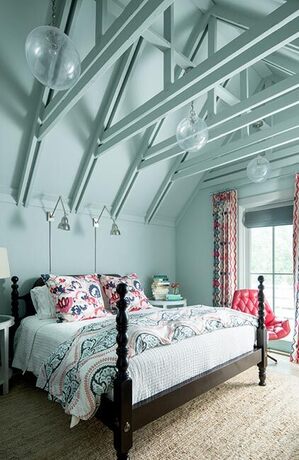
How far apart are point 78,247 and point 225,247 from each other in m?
2.12

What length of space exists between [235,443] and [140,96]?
3311 mm

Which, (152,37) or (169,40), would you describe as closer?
(152,37)

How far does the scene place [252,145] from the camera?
346 centimetres

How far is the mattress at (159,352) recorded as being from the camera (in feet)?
6.00

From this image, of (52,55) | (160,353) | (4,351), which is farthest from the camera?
(4,351)

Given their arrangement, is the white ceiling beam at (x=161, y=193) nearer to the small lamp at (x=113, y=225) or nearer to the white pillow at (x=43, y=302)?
the small lamp at (x=113, y=225)

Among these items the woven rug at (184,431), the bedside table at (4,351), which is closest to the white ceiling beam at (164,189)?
the bedside table at (4,351)

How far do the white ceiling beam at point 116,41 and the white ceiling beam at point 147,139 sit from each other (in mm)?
1433

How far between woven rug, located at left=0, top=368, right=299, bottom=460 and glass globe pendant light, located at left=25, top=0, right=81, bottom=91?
220cm

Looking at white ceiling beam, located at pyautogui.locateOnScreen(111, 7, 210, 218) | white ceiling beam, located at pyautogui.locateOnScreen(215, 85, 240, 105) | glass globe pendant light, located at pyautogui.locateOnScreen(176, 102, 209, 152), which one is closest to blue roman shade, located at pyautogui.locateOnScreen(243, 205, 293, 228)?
white ceiling beam, located at pyautogui.locateOnScreen(215, 85, 240, 105)

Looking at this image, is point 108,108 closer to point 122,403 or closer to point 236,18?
point 236,18

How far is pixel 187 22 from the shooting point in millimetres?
3031

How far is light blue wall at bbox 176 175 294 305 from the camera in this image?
466 cm

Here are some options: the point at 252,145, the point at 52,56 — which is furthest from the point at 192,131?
the point at 252,145
